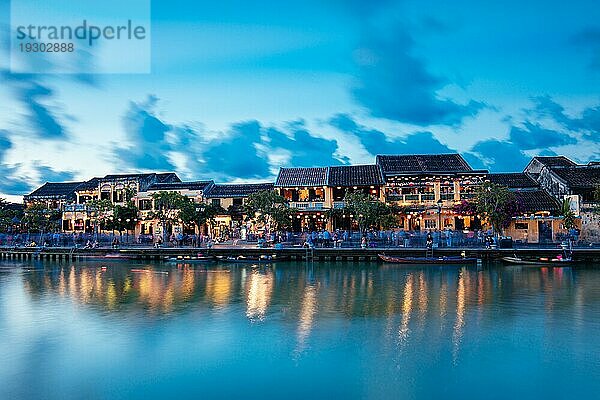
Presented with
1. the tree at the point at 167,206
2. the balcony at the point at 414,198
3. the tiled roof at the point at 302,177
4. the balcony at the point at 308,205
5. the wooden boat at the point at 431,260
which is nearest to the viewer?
the wooden boat at the point at 431,260

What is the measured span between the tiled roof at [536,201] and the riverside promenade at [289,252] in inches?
382

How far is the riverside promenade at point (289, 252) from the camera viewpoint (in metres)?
48.7

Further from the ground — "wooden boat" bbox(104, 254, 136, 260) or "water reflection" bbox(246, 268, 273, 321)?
"wooden boat" bbox(104, 254, 136, 260)

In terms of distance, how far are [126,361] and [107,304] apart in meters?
12.9

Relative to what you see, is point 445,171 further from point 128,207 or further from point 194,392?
point 194,392

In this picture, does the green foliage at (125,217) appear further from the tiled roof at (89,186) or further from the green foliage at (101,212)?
the tiled roof at (89,186)

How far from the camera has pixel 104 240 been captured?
67.0 meters

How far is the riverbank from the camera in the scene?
160ft

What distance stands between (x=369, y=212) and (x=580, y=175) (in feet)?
84.2

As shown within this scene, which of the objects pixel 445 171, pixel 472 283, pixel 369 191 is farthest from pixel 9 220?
pixel 472 283

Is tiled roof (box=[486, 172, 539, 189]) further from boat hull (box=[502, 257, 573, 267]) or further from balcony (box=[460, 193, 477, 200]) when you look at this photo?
boat hull (box=[502, 257, 573, 267])

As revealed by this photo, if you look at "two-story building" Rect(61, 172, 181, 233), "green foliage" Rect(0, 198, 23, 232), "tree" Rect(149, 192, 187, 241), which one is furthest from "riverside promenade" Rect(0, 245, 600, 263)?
"green foliage" Rect(0, 198, 23, 232)

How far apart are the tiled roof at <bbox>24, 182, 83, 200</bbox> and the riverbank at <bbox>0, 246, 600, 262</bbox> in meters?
17.0

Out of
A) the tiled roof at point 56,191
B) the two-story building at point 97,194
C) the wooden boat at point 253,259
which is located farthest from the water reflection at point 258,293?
the tiled roof at point 56,191
